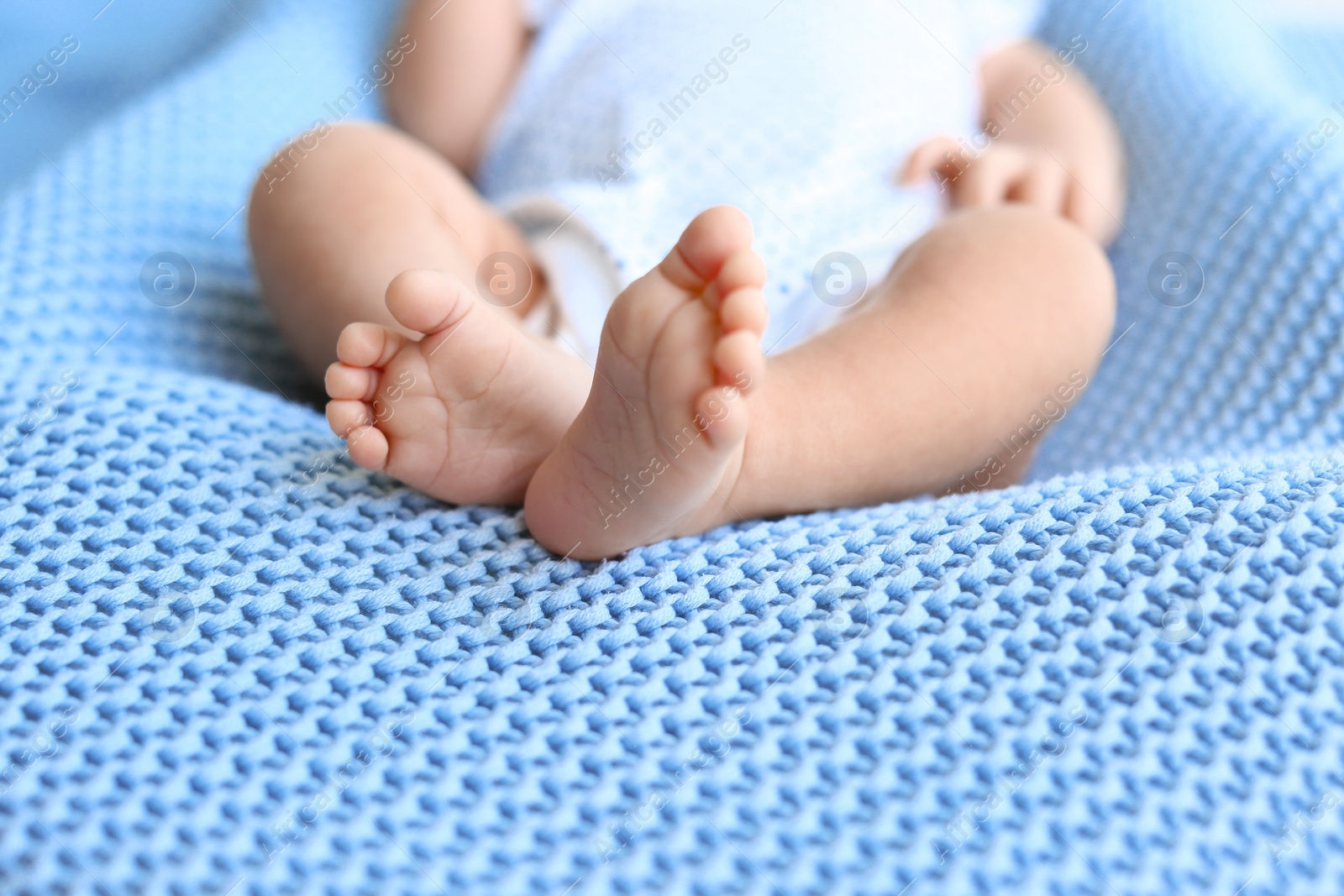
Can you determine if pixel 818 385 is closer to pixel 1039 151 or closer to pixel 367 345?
pixel 367 345

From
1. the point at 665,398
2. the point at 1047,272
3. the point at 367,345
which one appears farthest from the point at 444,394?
the point at 1047,272

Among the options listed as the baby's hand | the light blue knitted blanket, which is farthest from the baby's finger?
the light blue knitted blanket

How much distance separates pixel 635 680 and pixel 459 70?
3.07ft

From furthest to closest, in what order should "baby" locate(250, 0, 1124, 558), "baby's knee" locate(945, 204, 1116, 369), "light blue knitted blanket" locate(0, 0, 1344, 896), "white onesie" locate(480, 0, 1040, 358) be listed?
"white onesie" locate(480, 0, 1040, 358) → "baby's knee" locate(945, 204, 1116, 369) → "baby" locate(250, 0, 1124, 558) → "light blue knitted blanket" locate(0, 0, 1344, 896)

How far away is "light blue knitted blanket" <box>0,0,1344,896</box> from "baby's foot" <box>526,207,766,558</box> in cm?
5

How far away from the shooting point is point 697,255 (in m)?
0.49

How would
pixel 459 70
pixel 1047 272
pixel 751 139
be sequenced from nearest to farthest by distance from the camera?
pixel 1047 272, pixel 751 139, pixel 459 70

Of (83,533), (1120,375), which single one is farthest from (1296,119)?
(83,533)

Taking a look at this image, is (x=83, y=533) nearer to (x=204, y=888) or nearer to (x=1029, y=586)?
(x=204, y=888)

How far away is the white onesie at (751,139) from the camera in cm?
84

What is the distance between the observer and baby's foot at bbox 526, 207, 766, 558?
0.47 m

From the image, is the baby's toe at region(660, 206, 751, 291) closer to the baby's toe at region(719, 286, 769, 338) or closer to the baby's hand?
the baby's toe at region(719, 286, 769, 338)

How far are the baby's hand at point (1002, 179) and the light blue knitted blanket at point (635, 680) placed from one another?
32 centimetres

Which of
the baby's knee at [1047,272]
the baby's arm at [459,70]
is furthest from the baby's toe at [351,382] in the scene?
the baby's arm at [459,70]
